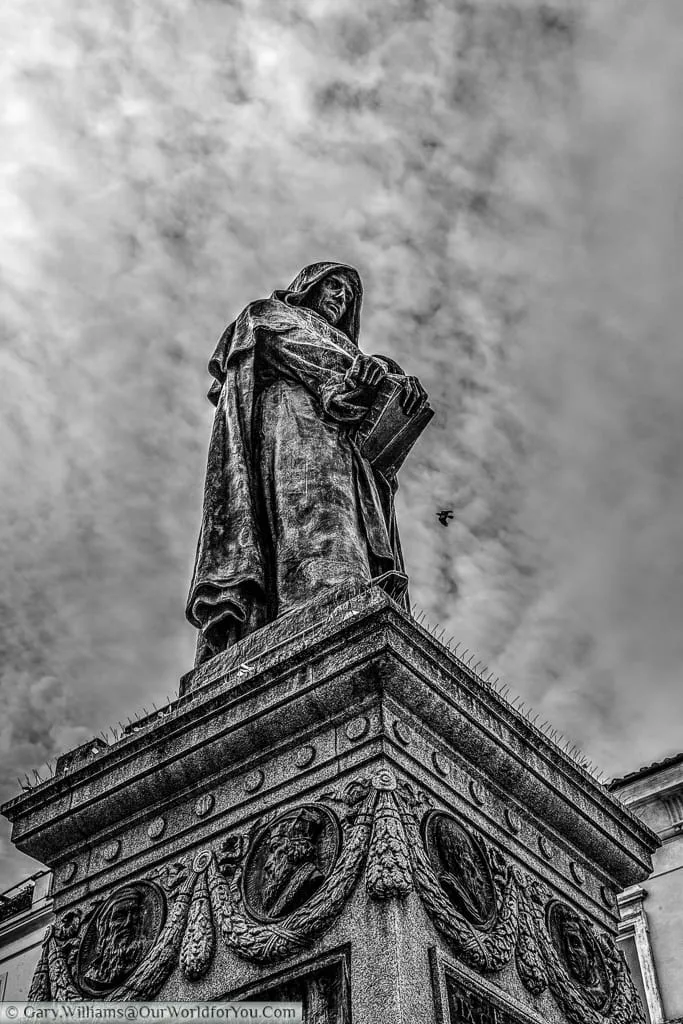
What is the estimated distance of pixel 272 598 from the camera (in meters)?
8.40

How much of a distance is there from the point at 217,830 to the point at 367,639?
1241mm

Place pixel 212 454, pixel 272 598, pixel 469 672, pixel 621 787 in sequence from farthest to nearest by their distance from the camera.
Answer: pixel 621 787 → pixel 212 454 → pixel 272 598 → pixel 469 672

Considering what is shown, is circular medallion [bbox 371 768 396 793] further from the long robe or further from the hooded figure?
the long robe

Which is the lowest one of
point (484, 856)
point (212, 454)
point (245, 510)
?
point (484, 856)

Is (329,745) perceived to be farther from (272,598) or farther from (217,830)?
(272,598)

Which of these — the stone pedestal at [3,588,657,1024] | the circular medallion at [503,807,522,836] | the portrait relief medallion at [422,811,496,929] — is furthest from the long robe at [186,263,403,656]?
the portrait relief medallion at [422,811,496,929]

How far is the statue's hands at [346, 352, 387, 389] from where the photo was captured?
919 cm

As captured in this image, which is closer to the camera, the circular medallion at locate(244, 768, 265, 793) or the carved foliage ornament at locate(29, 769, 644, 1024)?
the carved foliage ornament at locate(29, 769, 644, 1024)

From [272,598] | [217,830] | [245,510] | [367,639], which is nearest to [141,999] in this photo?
[217,830]

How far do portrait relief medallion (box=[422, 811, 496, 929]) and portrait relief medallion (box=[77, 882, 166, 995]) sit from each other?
1426mm

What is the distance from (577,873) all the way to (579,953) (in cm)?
51

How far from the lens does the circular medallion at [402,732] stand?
20.7 ft

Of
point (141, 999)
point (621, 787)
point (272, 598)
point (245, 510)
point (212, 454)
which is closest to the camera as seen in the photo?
point (141, 999)

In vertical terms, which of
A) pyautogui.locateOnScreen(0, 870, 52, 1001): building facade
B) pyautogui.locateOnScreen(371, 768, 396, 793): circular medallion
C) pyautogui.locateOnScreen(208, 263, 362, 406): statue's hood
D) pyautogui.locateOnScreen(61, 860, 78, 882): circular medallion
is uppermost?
pyautogui.locateOnScreen(0, 870, 52, 1001): building facade
